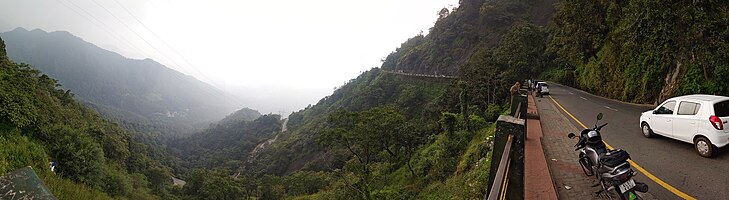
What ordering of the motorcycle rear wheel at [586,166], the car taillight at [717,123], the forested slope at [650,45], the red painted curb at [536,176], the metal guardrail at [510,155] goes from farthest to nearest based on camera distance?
the forested slope at [650,45]
the car taillight at [717,123]
the motorcycle rear wheel at [586,166]
the red painted curb at [536,176]
the metal guardrail at [510,155]

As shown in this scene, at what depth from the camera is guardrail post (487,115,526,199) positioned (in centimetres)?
353

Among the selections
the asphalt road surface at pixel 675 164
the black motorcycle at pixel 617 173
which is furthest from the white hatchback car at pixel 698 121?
the black motorcycle at pixel 617 173

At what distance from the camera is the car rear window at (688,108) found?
6.44 m

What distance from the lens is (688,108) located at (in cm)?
668

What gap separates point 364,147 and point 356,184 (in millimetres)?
4395

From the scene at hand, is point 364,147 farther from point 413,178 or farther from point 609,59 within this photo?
point 609,59

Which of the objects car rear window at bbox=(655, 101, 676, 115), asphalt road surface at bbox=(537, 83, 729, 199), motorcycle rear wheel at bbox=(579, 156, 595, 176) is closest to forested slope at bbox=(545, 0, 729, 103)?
asphalt road surface at bbox=(537, 83, 729, 199)

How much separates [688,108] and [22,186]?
34.3 feet

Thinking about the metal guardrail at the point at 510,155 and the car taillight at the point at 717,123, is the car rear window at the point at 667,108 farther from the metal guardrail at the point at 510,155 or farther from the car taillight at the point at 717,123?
the metal guardrail at the point at 510,155

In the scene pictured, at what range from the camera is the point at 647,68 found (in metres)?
16.1

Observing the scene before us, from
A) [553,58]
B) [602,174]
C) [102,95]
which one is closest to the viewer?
[602,174]

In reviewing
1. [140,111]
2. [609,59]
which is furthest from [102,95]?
[609,59]

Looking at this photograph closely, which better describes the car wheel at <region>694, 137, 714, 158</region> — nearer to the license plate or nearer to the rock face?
the license plate

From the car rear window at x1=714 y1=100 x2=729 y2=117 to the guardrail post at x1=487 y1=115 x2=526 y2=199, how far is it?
5.27m
